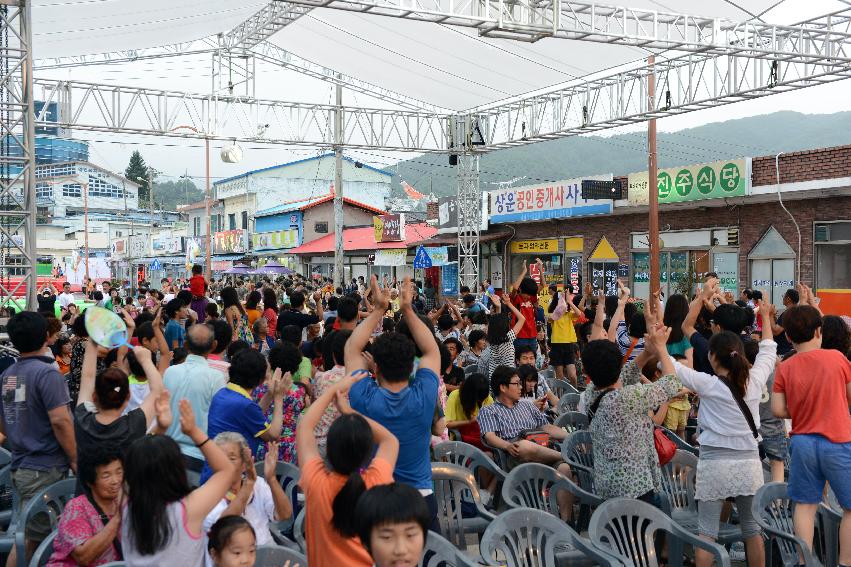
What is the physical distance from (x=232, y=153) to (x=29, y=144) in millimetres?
7297

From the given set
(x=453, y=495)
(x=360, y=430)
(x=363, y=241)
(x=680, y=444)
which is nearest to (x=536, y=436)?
(x=453, y=495)

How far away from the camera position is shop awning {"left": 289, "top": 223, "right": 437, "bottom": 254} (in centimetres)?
2730

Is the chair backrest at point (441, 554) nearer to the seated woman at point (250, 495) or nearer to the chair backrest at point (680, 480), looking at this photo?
the seated woman at point (250, 495)

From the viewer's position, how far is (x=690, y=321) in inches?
212

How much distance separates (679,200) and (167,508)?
16.9 m

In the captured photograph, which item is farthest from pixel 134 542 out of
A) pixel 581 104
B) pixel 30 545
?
pixel 581 104

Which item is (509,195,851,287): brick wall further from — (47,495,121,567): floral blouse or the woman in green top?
(47,495,121,567): floral blouse

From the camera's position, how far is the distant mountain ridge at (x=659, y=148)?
8419cm

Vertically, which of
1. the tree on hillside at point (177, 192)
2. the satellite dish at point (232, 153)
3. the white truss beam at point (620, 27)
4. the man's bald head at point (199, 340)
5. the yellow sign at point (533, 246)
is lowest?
the man's bald head at point (199, 340)

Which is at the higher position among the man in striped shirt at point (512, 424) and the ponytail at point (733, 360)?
the ponytail at point (733, 360)

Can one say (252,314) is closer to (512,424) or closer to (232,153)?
(512,424)

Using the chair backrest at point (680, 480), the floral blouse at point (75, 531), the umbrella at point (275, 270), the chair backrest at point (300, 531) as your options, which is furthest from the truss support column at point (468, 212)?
the umbrella at point (275, 270)

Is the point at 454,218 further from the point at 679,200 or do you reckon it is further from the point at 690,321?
the point at 690,321

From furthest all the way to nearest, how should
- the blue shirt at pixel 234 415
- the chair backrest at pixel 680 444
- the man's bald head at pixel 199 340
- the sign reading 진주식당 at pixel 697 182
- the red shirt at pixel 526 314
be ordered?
the sign reading 진주식당 at pixel 697 182 < the red shirt at pixel 526 314 < the chair backrest at pixel 680 444 < the man's bald head at pixel 199 340 < the blue shirt at pixel 234 415
